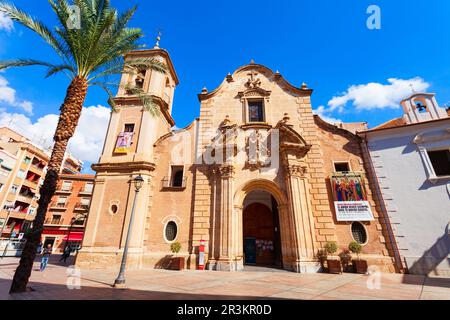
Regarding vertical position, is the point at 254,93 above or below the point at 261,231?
above

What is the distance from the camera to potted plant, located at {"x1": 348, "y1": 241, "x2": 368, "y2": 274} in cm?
1116

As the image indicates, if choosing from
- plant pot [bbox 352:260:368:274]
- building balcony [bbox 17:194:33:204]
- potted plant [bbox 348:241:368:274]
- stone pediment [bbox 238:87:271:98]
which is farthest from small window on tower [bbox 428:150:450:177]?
building balcony [bbox 17:194:33:204]

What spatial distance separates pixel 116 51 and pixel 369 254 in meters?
17.2

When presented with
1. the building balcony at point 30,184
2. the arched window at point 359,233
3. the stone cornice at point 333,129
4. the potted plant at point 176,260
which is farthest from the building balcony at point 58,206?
the arched window at point 359,233

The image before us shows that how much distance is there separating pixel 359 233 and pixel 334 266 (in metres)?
2.75

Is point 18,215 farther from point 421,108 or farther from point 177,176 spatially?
point 421,108

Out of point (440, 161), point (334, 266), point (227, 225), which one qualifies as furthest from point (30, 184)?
point (440, 161)

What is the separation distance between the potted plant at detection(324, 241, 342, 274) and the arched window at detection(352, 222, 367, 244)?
4.81 feet

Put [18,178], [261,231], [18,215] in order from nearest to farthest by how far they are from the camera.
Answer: [261,231]
[18,215]
[18,178]

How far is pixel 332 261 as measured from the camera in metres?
11.4

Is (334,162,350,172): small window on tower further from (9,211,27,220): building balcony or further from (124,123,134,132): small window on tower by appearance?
(9,211,27,220): building balcony

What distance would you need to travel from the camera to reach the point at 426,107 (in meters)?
14.6
